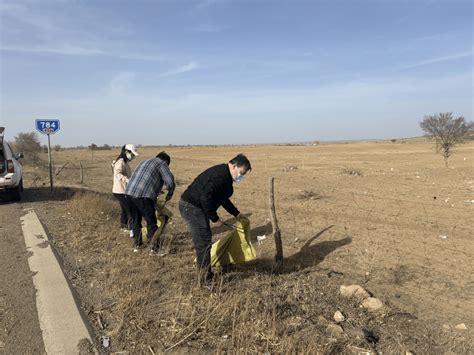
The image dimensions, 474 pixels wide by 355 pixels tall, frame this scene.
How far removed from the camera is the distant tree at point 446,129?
2355 cm

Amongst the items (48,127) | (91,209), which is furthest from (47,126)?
(91,209)

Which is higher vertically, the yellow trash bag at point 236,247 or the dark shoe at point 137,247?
the yellow trash bag at point 236,247

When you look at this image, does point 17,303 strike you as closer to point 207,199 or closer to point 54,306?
point 54,306

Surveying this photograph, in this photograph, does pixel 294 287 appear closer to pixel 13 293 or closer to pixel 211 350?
pixel 211 350

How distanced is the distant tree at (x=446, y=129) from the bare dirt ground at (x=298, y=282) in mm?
14433

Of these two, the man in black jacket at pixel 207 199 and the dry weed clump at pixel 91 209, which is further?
the dry weed clump at pixel 91 209

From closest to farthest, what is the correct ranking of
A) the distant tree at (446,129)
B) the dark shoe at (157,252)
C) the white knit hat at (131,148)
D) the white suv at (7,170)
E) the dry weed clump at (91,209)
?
1. the dark shoe at (157,252)
2. the white knit hat at (131,148)
3. the dry weed clump at (91,209)
4. the white suv at (7,170)
5. the distant tree at (446,129)

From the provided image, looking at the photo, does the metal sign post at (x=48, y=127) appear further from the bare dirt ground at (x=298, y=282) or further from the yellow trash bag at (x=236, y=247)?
the yellow trash bag at (x=236, y=247)

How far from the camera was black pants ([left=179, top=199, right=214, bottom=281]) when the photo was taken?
5125 millimetres

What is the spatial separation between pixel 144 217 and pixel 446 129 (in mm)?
21975

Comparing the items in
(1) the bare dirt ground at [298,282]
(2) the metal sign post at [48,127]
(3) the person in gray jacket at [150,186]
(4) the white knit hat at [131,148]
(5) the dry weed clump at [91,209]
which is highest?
(2) the metal sign post at [48,127]

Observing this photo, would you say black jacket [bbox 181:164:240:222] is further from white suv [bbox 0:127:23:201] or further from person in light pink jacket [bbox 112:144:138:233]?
white suv [bbox 0:127:23:201]

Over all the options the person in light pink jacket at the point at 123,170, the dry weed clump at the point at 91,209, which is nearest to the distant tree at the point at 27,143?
the dry weed clump at the point at 91,209

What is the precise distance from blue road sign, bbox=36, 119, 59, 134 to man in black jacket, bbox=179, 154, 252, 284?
33.8 ft
